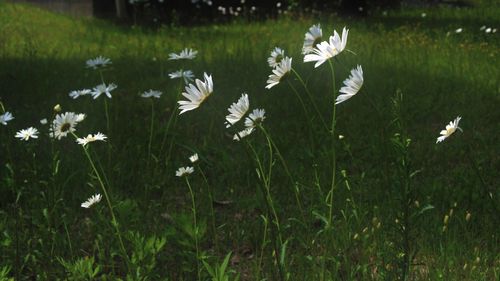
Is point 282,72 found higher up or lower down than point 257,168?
higher up

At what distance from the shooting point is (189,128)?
4340 millimetres

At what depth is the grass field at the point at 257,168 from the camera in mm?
2137

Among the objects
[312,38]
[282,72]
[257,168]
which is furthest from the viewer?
[257,168]

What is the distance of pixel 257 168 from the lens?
8.83 feet

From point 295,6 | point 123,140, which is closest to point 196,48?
point 123,140

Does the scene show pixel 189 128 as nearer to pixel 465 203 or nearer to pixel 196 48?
pixel 465 203

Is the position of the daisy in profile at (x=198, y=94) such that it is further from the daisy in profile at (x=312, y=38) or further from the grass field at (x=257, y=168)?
the daisy in profile at (x=312, y=38)

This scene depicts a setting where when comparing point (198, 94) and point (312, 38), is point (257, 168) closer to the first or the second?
point (312, 38)

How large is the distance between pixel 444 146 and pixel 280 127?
0.96 m

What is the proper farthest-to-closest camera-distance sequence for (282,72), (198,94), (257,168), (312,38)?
(257,168) < (312,38) < (282,72) < (198,94)

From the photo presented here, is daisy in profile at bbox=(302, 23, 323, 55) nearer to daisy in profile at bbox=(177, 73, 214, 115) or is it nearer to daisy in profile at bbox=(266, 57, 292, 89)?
daisy in profile at bbox=(266, 57, 292, 89)

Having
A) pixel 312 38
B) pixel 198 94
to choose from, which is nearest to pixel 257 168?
pixel 312 38

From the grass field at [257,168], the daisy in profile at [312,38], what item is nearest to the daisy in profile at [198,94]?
the grass field at [257,168]

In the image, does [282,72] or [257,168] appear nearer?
[282,72]
